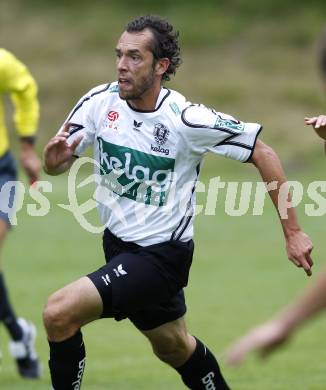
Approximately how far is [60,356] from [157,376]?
104 inches

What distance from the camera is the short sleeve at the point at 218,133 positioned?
259 inches

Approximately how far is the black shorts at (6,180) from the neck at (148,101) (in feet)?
7.16

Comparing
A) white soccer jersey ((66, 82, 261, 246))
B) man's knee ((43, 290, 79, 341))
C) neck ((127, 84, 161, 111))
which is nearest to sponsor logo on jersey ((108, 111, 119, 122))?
white soccer jersey ((66, 82, 261, 246))

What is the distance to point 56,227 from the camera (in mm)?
18469

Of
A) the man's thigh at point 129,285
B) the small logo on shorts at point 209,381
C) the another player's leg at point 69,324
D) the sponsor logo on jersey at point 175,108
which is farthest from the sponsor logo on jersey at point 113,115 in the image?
the small logo on shorts at point 209,381

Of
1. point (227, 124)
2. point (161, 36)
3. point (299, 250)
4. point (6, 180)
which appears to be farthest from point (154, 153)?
point (6, 180)

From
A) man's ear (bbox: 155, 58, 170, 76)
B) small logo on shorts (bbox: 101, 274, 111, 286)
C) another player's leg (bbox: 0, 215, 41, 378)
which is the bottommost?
another player's leg (bbox: 0, 215, 41, 378)

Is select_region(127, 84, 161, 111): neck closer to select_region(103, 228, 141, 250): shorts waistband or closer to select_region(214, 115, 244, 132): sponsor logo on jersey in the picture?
select_region(214, 115, 244, 132): sponsor logo on jersey

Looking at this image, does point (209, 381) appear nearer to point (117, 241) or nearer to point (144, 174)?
point (117, 241)

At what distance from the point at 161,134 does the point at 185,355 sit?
1.29 meters

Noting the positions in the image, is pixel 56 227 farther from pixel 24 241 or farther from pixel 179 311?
pixel 179 311

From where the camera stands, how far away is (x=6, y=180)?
885 cm

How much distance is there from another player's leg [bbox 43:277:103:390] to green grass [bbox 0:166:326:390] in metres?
1.83

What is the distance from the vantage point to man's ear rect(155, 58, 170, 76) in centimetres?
678
